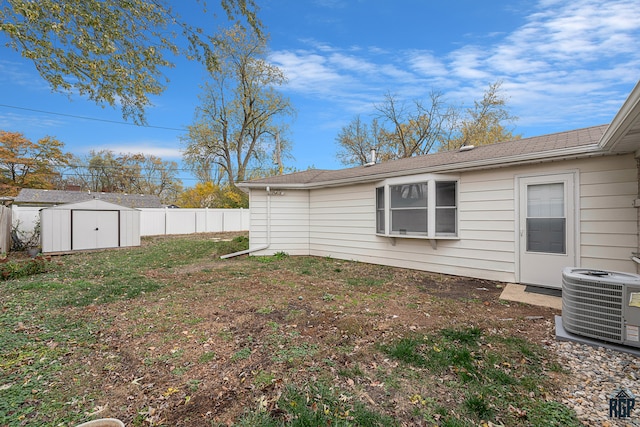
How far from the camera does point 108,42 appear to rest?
398 centimetres

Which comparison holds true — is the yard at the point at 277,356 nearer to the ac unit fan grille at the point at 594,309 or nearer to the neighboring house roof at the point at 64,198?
the ac unit fan grille at the point at 594,309

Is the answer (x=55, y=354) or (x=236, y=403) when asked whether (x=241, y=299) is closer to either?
(x=55, y=354)

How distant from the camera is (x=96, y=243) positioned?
1078 cm

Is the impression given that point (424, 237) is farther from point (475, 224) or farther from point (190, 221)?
point (190, 221)

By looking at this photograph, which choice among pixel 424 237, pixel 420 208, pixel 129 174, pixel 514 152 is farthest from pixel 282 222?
pixel 129 174

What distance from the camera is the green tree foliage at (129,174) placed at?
2631cm

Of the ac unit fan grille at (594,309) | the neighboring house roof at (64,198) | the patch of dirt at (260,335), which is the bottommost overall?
the patch of dirt at (260,335)

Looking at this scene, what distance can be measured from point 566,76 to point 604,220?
24.4 feet

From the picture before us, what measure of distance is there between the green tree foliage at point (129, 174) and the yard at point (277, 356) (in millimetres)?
26161

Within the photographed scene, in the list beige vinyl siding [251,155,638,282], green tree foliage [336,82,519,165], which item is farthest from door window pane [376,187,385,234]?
green tree foliage [336,82,519,165]

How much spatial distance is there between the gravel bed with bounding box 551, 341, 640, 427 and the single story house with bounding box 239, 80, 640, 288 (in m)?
2.22

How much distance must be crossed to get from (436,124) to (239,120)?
1440 cm

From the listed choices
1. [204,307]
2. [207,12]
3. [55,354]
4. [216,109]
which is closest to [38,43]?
Result: [207,12]

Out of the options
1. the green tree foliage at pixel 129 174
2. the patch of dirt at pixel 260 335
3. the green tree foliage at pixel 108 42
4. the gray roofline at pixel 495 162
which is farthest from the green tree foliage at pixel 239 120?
the patch of dirt at pixel 260 335
